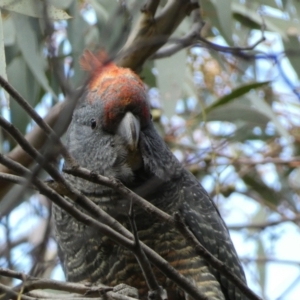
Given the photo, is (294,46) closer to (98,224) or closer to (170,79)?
(170,79)

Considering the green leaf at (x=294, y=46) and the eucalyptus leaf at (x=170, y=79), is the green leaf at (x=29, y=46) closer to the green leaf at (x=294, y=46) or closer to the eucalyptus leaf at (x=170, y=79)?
the eucalyptus leaf at (x=170, y=79)

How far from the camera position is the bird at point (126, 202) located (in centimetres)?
229

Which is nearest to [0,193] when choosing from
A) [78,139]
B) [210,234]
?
[78,139]

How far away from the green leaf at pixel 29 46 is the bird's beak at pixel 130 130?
411mm

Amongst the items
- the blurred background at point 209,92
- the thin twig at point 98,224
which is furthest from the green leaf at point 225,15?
the thin twig at point 98,224

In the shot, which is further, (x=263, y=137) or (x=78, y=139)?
(x=263, y=137)

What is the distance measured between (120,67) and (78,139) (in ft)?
1.18

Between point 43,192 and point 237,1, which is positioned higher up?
point 237,1

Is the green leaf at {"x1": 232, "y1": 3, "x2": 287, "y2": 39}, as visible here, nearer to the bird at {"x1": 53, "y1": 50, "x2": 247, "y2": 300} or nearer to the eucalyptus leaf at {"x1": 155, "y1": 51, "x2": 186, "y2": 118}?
the eucalyptus leaf at {"x1": 155, "y1": 51, "x2": 186, "y2": 118}

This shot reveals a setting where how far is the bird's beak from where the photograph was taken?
2.26 meters

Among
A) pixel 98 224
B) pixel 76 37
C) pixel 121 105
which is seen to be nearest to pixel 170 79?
pixel 76 37

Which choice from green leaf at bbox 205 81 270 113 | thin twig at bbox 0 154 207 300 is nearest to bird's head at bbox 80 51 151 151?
green leaf at bbox 205 81 270 113

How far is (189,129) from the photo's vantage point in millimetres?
3662

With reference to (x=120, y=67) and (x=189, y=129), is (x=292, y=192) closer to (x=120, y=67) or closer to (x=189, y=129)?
(x=189, y=129)
